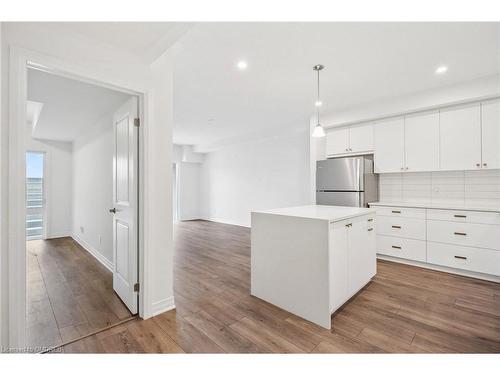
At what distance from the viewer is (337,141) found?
4.18 meters

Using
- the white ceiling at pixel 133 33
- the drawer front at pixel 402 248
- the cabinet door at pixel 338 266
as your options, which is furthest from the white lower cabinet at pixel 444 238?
the white ceiling at pixel 133 33

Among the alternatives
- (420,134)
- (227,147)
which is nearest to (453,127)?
(420,134)

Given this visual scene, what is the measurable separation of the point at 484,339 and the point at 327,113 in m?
3.51

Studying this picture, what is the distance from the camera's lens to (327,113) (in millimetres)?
4223

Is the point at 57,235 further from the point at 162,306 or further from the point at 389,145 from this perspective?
the point at 389,145

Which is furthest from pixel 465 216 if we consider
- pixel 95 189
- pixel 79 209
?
pixel 79 209

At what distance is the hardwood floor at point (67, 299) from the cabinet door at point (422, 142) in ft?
13.2

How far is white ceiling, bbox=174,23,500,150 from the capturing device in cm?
202

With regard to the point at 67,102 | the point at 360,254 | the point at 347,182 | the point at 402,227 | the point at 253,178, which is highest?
A: the point at 67,102

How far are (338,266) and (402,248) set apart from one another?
2.02 metres

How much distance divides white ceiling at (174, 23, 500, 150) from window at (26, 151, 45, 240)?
3758mm

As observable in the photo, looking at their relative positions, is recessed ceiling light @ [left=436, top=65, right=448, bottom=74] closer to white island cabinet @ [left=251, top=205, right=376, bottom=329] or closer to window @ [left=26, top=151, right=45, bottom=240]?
white island cabinet @ [left=251, top=205, right=376, bottom=329]

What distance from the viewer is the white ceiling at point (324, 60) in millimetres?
2023
